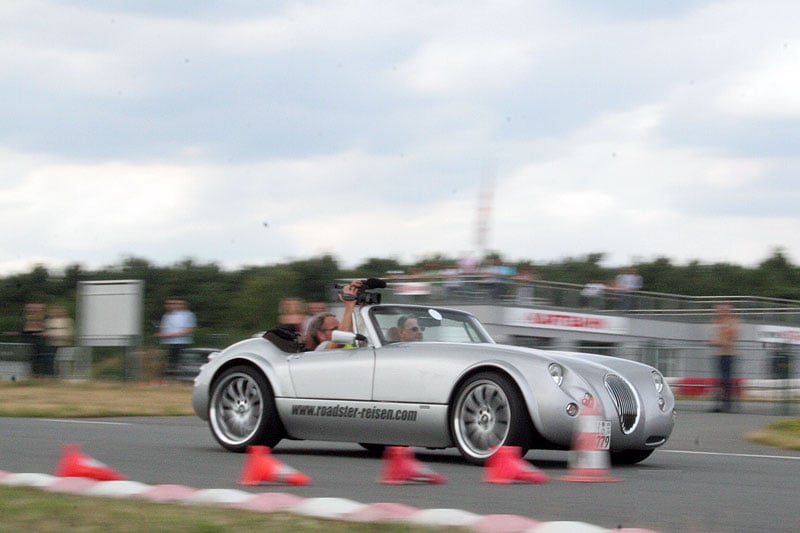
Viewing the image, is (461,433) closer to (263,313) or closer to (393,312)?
(393,312)

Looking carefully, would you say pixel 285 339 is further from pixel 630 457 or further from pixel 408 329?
pixel 630 457

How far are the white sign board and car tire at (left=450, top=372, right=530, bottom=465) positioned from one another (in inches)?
599

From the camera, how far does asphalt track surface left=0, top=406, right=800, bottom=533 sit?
20.3 feet

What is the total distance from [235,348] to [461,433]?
2398 millimetres

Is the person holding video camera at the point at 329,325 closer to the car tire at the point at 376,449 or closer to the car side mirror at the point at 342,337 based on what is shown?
the car side mirror at the point at 342,337

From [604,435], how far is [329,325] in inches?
104

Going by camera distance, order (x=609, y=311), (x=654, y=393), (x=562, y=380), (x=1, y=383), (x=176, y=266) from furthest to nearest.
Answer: (x=176, y=266)
(x=609, y=311)
(x=1, y=383)
(x=654, y=393)
(x=562, y=380)

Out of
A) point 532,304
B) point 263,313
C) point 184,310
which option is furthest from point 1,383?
point 263,313

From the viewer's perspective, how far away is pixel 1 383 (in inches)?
894

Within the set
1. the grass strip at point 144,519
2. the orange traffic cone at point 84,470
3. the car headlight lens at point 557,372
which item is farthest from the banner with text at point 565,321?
the grass strip at point 144,519

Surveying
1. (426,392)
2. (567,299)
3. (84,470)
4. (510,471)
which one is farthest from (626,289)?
(84,470)

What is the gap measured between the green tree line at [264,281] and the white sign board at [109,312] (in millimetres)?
59026

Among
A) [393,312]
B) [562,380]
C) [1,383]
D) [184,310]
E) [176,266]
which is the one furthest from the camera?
[176,266]

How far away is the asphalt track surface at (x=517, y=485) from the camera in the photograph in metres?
6.18
